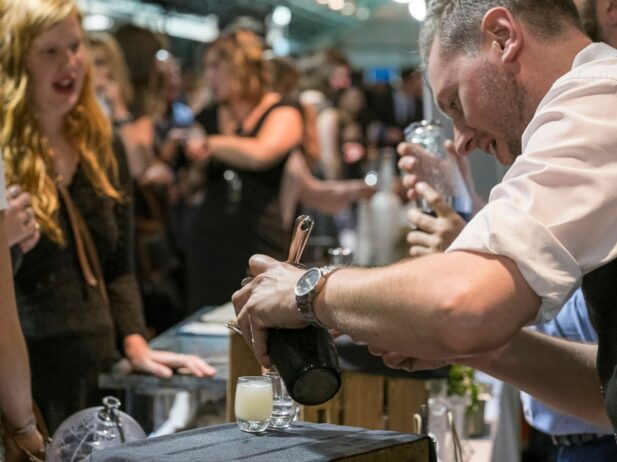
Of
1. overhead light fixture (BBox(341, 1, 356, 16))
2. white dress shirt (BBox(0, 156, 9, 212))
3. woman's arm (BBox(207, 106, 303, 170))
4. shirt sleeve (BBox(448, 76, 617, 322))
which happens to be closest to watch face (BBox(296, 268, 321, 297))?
shirt sleeve (BBox(448, 76, 617, 322))

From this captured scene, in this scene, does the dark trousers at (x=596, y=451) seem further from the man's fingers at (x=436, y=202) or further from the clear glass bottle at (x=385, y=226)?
the clear glass bottle at (x=385, y=226)

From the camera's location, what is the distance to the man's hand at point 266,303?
1.58 metres

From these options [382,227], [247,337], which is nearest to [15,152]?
[247,337]

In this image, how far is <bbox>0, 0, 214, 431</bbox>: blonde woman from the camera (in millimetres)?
2715

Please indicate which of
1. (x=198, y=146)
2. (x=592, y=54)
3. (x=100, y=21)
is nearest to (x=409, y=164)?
(x=592, y=54)

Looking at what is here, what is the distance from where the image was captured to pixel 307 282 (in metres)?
1.55

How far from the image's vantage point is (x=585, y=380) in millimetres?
1942

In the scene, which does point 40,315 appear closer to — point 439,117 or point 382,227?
point 439,117

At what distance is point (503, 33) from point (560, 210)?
0.38 metres

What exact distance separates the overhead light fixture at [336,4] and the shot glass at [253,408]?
17.6 meters

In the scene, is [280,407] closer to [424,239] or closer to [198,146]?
[424,239]

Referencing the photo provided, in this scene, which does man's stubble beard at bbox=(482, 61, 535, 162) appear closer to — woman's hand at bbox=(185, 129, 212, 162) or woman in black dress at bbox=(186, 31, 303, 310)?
woman in black dress at bbox=(186, 31, 303, 310)

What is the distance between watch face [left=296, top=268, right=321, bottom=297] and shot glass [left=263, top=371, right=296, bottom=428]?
0.22m

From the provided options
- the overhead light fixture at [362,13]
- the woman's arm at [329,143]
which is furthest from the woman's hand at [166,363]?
the overhead light fixture at [362,13]
